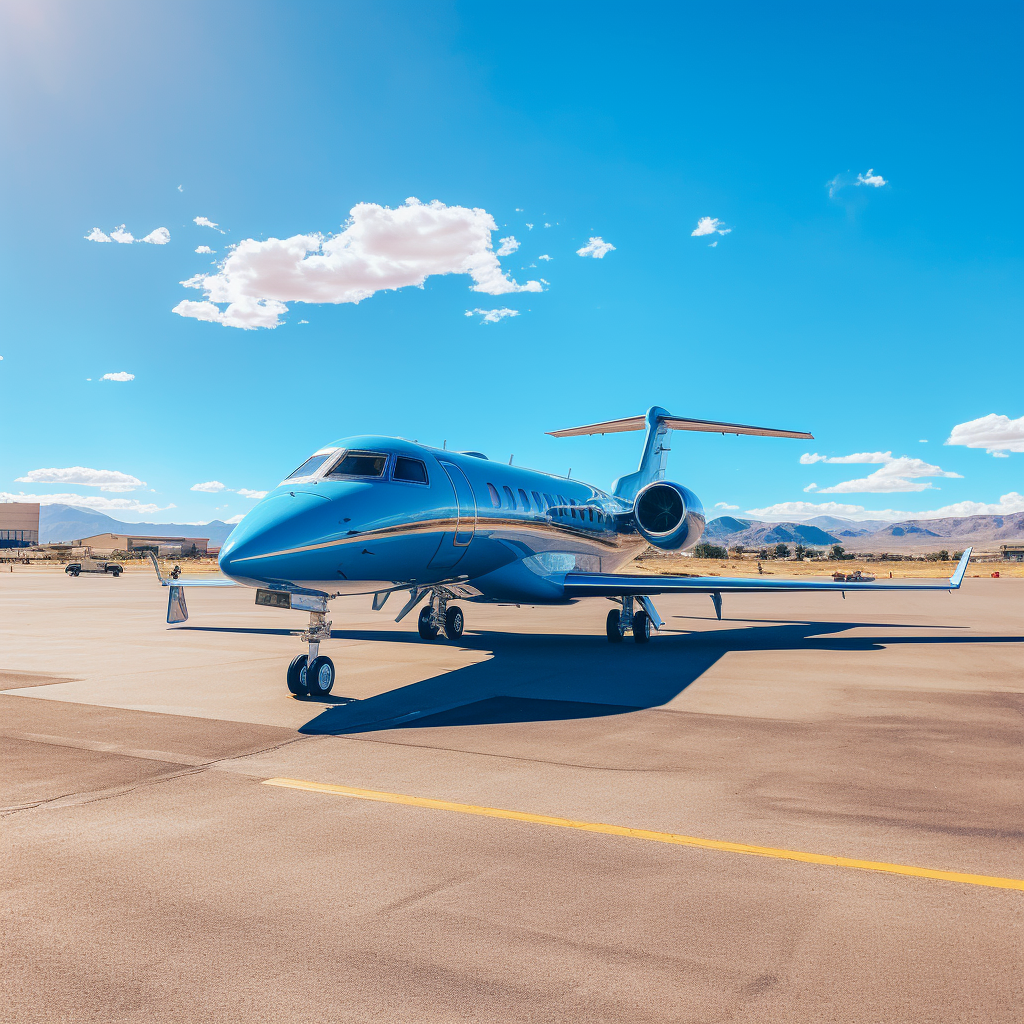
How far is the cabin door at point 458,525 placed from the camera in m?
11.6

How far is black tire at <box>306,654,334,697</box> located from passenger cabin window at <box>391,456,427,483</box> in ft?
8.88

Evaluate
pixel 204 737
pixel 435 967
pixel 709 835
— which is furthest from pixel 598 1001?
pixel 204 737

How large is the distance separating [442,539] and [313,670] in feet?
10.3

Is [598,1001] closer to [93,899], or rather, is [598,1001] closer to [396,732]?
[93,899]

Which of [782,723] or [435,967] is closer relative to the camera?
[435,967]

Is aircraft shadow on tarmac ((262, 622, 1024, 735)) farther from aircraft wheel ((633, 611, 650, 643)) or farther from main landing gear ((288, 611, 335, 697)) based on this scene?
main landing gear ((288, 611, 335, 697))

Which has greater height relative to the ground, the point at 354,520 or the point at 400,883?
the point at 354,520

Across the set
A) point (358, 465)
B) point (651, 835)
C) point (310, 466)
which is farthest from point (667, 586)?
point (651, 835)

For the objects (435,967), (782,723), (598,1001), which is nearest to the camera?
(598,1001)

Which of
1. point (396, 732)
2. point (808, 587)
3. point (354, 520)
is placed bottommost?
point (396, 732)

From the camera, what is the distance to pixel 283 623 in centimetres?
1933

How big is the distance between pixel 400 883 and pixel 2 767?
4.06m

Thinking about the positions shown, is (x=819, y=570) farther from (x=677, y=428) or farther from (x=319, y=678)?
(x=319, y=678)

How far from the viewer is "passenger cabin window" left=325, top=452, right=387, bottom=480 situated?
9.78m
